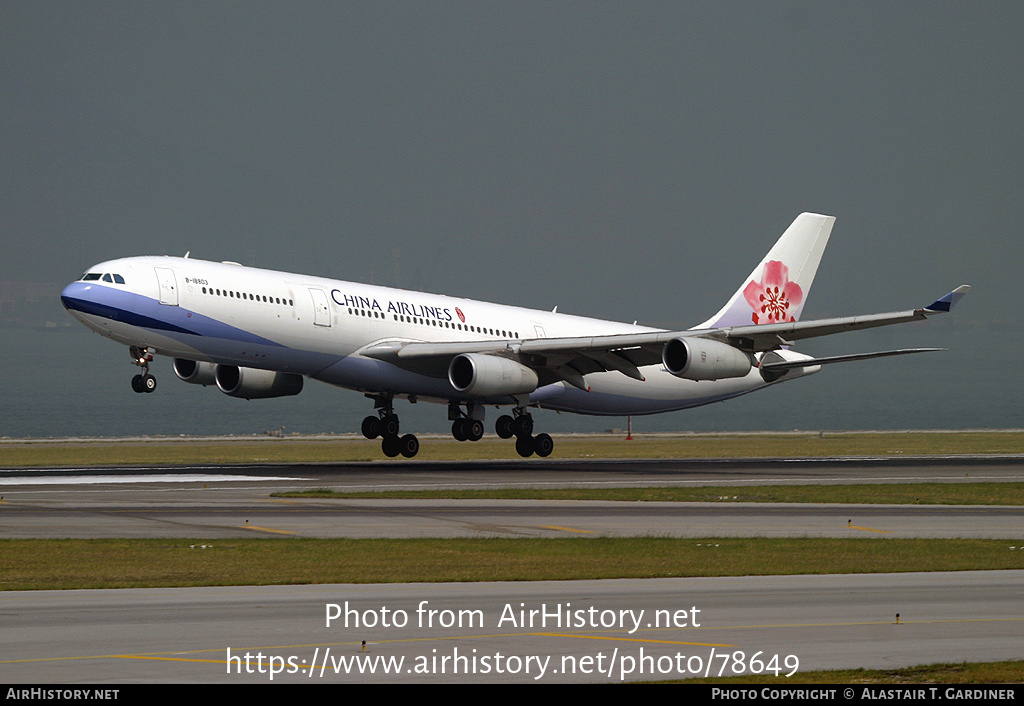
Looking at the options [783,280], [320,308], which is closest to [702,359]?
[320,308]

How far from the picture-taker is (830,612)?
48.9 ft

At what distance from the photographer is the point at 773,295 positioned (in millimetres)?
56719

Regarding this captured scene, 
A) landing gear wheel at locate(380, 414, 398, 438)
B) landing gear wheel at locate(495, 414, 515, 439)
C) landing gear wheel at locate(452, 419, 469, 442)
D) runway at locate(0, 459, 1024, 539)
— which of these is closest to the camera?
runway at locate(0, 459, 1024, 539)

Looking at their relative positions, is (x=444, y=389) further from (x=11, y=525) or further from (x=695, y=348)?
(x=11, y=525)

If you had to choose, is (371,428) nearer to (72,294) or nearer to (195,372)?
(195,372)

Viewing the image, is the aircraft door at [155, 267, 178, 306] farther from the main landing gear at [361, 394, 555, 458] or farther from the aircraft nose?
the main landing gear at [361, 394, 555, 458]

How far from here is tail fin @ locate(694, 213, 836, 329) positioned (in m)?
56.0

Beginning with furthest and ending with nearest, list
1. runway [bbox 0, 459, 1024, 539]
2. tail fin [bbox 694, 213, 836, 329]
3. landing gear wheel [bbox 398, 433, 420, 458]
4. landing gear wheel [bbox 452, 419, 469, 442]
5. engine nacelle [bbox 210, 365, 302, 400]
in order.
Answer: tail fin [bbox 694, 213, 836, 329] < landing gear wheel [bbox 398, 433, 420, 458] < landing gear wheel [bbox 452, 419, 469, 442] < engine nacelle [bbox 210, 365, 302, 400] < runway [bbox 0, 459, 1024, 539]

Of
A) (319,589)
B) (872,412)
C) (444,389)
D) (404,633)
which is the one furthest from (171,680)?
(872,412)

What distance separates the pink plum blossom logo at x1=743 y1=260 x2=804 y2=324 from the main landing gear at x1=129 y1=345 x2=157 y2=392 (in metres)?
28.0

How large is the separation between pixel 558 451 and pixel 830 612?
45740 millimetres

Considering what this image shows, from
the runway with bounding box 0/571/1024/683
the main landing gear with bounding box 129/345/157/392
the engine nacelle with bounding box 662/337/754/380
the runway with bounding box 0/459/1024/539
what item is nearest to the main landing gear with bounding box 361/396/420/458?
the runway with bounding box 0/459/1024/539

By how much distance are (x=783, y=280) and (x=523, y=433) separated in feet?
50.5

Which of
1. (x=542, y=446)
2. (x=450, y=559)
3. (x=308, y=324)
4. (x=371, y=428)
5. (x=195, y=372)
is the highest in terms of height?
(x=308, y=324)
